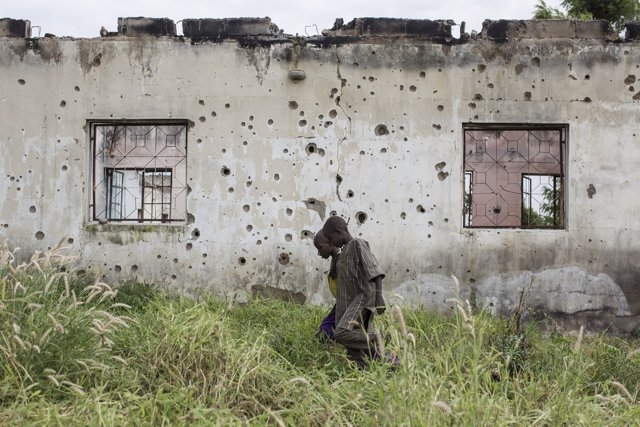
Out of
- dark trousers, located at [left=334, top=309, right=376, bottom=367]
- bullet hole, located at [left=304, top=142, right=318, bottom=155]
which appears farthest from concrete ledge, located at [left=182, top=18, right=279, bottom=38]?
dark trousers, located at [left=334, top=309, right=376, bottom=367]

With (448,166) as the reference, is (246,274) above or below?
below

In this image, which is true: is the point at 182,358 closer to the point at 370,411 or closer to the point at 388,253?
the point at 370,411

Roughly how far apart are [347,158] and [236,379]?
3.66m

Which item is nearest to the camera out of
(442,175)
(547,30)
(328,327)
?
(328,327)

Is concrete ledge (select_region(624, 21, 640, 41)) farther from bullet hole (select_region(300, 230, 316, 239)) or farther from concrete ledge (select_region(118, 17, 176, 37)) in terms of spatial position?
concrete ledge (select_region(118, 17, 176, 37))

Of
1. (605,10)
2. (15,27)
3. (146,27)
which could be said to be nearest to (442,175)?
(146,27)

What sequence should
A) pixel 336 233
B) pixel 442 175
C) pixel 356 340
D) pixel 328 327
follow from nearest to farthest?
1. pixel 356 340
2. pixel 336 233
3. pixel 328 327
4. pixel 442 175

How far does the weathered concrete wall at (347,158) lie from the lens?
7051mm

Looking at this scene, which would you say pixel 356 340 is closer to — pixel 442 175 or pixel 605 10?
pixel 442 175

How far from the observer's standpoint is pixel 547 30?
7219 millimetres

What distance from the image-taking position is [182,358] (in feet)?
13.2

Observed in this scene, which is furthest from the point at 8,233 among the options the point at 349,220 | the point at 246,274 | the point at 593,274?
the point at 593,274

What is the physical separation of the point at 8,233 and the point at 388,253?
13.2 feet

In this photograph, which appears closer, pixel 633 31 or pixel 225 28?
Answer: pixel 633 31
